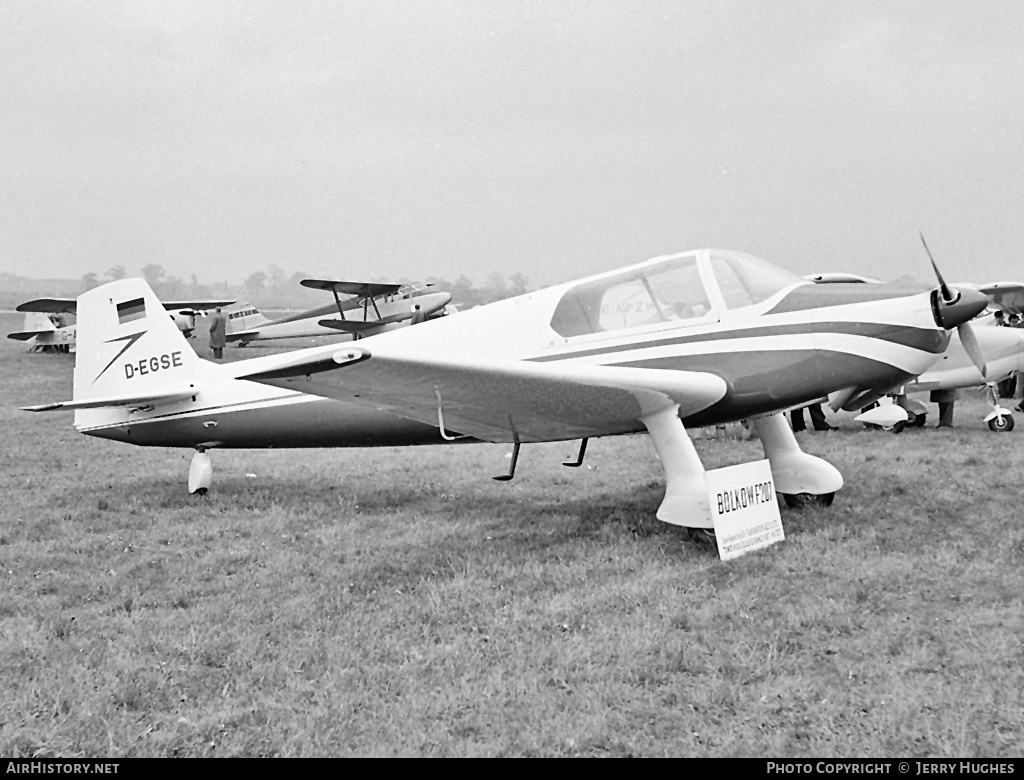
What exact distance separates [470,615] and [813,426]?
8.59 meters

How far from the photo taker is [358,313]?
29531 millimetres

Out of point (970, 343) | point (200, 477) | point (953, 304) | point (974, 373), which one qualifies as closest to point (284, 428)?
point (200, 477)

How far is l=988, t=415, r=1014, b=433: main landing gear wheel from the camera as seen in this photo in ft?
34.0

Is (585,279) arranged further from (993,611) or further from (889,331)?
(993,611)

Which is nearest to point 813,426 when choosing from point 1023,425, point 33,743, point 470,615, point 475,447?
point 1023,425

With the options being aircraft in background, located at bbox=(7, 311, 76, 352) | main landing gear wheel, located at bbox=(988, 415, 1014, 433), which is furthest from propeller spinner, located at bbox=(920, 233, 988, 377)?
aircraft in background, located at bbox=(7, 311, 76, 352)

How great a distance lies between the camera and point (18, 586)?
4559mm

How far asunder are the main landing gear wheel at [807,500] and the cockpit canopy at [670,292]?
68.3 inches

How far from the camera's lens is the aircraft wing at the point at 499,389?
4.25 metres

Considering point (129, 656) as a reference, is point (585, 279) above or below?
above

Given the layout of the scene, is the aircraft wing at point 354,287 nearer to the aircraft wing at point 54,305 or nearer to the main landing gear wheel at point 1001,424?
the aircraft wing at point 54,305

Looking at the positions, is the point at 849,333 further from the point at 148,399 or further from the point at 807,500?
the point at 148,399

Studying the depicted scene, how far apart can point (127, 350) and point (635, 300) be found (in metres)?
4.85
